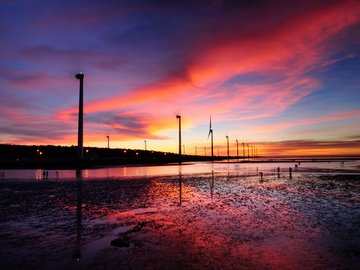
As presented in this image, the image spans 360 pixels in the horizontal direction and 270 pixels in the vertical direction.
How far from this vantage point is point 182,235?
11.6 metres

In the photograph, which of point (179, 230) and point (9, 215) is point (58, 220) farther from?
Result: point (179, 230)

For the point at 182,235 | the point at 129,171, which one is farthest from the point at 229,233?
the point at 129,171

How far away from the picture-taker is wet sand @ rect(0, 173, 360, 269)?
874cm

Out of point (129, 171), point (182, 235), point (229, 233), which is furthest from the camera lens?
point (129, 171)

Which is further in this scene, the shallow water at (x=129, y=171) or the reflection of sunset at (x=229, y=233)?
the shallow water at (x=129, y=171)

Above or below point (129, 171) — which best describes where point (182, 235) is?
below

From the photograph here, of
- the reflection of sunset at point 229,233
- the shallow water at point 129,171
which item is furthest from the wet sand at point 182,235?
the shallow water at point 129,171

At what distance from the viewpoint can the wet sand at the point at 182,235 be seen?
8742mm

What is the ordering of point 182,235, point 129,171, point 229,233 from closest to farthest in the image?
point 182,235 < point 229,233 < point 129,171

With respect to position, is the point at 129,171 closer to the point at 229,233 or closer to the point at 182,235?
the point at 182,235

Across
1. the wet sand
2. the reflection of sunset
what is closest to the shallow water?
the wet sand

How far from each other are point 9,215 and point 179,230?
30.7ft

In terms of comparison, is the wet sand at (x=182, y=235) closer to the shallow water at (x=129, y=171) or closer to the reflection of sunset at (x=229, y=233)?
the reflection of sunset at (x=229, y=233)

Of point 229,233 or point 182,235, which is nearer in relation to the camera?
point 182,235
